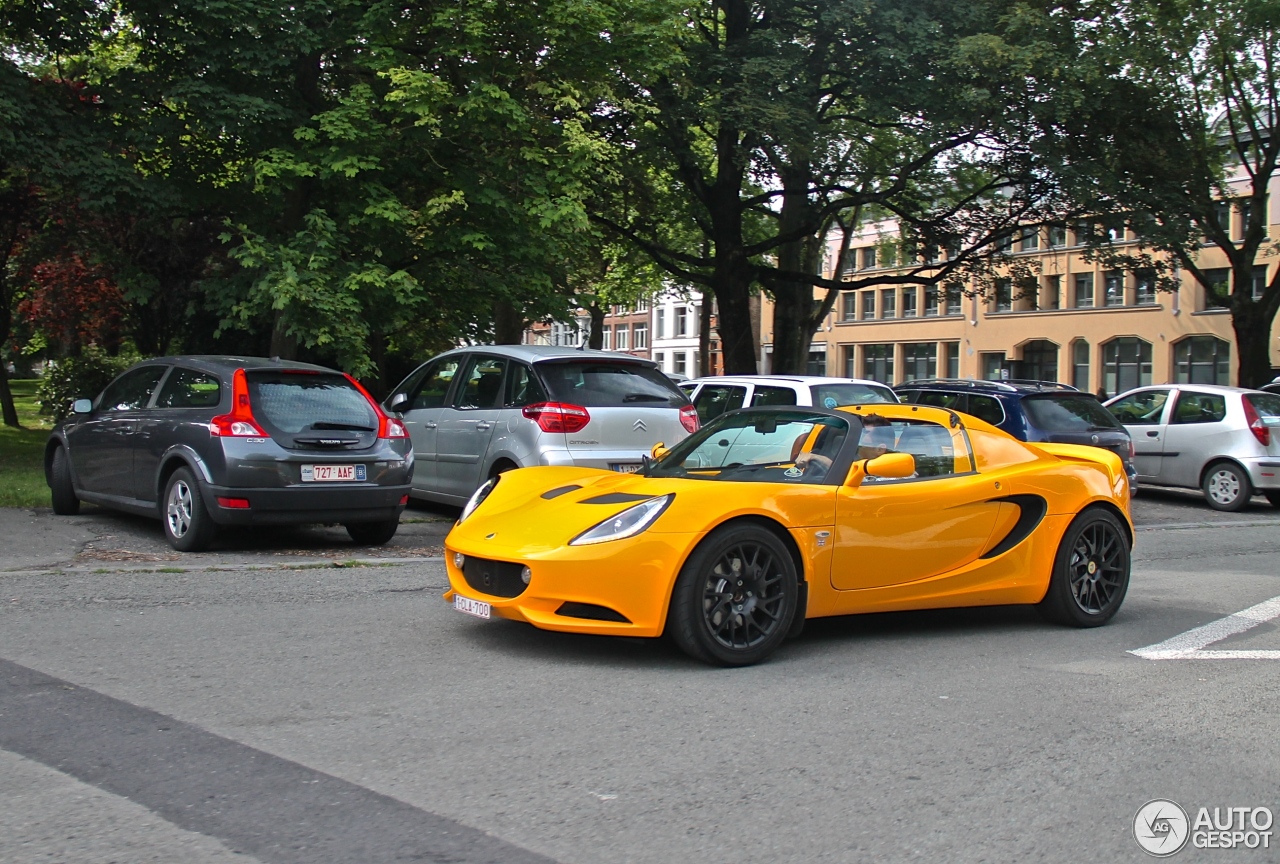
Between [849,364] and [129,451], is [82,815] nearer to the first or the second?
[129,451]

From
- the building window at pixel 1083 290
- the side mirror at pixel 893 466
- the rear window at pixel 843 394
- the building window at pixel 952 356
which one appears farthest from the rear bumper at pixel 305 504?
the building window at pixel 952 356

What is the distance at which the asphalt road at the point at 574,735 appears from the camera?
386 cm

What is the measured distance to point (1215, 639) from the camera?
732cm

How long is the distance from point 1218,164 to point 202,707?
98.4 ft

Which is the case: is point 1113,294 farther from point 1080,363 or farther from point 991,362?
point 991,362

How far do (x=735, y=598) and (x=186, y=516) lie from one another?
5.36 metres

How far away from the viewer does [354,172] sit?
16109mm

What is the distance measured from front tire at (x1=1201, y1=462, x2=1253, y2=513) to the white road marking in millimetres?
8565

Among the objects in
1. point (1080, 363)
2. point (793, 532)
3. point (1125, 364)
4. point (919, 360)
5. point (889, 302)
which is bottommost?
point (793, 532)

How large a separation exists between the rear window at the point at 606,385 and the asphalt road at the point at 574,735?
3.35 metres

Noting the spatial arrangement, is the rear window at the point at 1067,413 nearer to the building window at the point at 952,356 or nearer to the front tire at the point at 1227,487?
the front tire at the point at 1227,487

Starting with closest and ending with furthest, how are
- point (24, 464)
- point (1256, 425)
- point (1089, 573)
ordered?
point (1089, 573) < point (1256, 425) < point (24, 464)

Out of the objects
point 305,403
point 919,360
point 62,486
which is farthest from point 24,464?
point 919,360

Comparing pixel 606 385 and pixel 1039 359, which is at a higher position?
pixel 1039 359
